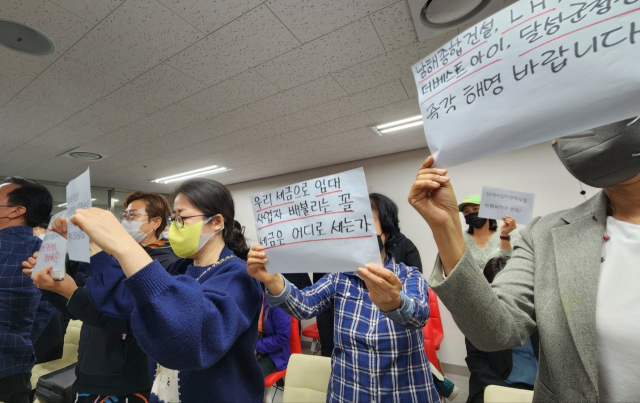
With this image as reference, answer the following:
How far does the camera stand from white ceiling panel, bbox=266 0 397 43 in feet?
4.98

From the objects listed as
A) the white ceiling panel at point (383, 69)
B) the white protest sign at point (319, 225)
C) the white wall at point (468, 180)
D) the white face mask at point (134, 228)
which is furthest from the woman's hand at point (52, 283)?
the white wall at point (468, 180)

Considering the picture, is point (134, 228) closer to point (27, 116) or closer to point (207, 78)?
point (207, 78)

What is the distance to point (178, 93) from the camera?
92.7 inches

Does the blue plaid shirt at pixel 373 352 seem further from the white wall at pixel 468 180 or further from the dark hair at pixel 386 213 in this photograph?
the white wall at pixel 468 180

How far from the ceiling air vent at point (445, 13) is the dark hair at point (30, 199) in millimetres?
2500

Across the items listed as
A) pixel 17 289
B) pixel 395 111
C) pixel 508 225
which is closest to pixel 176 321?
pixel 17 289

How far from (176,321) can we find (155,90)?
7.42 feet

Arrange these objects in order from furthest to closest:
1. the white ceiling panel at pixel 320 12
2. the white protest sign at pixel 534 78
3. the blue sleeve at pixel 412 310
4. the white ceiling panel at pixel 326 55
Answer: the white ceiling panel at pixel 326 55 < the white ceiling panel at pixel 320 12 < the blue sleeve at pixel 412 310 < the white protest sign at pixel 534 78

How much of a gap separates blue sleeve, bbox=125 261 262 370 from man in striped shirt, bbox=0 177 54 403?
1.52 metres

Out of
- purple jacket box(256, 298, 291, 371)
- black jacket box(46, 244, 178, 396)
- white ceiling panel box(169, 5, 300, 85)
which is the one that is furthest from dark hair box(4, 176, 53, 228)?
purple jacket box(256, 298, 291, 371)

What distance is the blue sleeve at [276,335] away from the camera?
2320 millimetres

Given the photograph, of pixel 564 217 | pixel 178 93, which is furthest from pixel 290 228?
pixel 178 93

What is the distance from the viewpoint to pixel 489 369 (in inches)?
67.8

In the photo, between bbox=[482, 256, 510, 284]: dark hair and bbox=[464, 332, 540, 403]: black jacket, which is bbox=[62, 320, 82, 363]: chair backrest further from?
bbox=[482, 256, 510, 284]: dark hair
